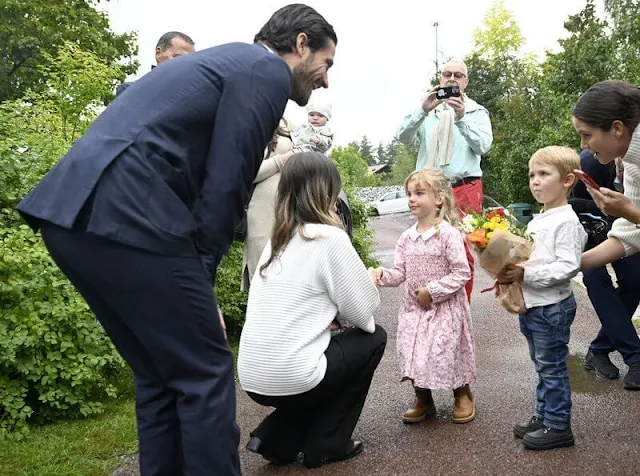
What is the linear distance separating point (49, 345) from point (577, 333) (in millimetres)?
4449

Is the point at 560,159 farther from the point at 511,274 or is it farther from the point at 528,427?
the point at 528,427

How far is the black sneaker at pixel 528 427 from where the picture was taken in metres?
4.00

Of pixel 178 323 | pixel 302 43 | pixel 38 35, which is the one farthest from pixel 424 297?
pixel 38 35

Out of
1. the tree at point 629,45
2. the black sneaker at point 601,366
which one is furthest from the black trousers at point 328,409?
the tree at point 629,45

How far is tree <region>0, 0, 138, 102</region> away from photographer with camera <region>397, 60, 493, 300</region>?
87.5 ft

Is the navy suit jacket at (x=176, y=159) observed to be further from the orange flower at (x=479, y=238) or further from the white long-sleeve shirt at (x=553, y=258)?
the white long-sleeve shirt at (x=553, y=258)

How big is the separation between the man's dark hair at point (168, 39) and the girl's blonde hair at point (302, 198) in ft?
6.70

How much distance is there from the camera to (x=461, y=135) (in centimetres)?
570

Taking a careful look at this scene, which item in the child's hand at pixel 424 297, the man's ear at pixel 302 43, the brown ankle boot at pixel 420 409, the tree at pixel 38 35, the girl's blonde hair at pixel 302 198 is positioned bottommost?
the brown ankle boot at pixel 420 409

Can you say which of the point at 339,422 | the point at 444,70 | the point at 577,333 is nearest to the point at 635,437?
the point at 339,422

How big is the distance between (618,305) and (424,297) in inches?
62.8

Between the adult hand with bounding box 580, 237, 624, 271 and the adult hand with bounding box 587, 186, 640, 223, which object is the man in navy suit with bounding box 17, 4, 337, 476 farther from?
the adult hand with bounding box 580, 237, 624, 271

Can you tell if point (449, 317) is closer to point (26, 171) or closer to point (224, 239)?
point (224, 239)

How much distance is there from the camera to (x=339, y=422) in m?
3.87
